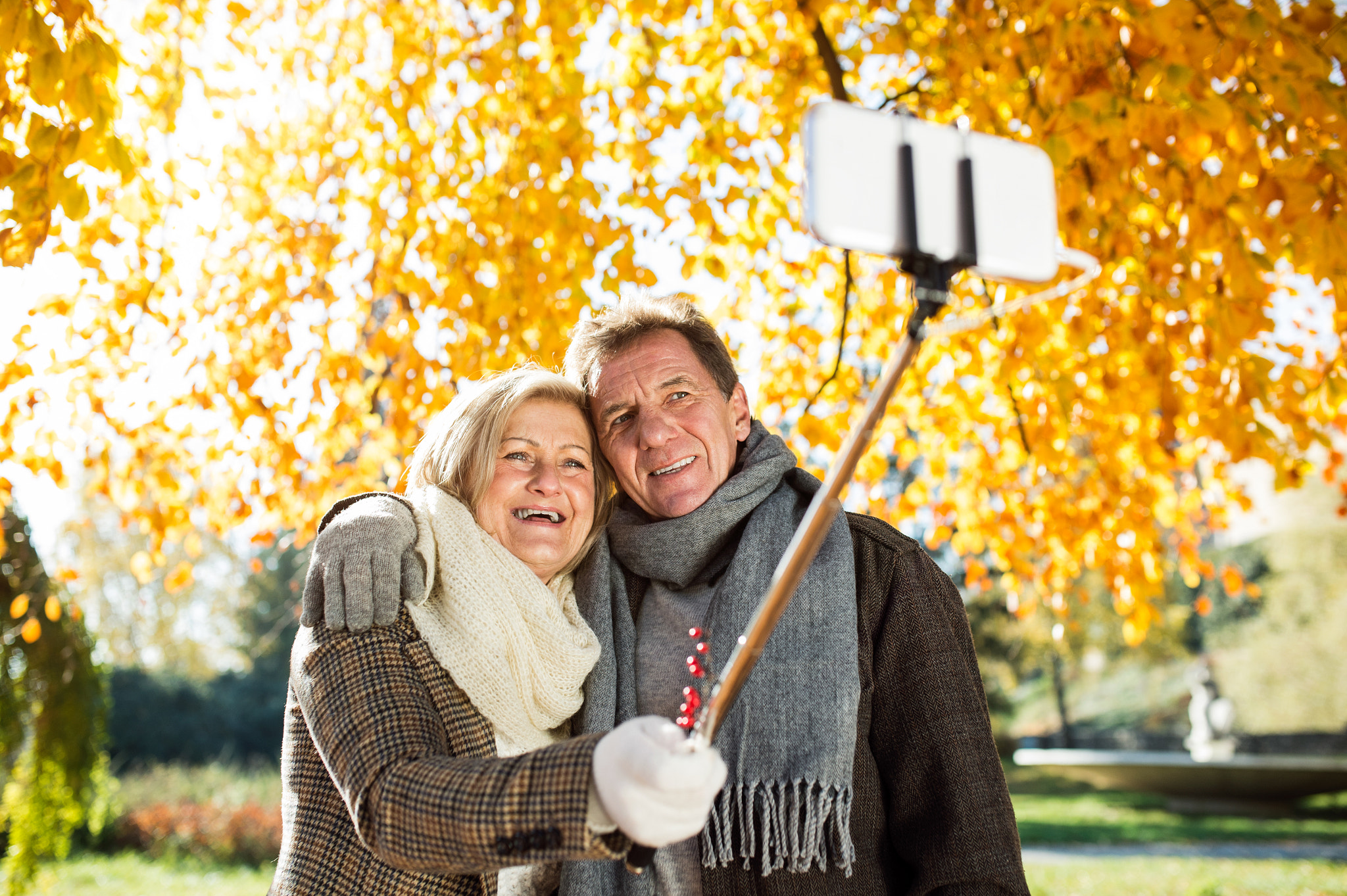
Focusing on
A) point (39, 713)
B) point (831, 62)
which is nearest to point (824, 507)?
point (831, 62)

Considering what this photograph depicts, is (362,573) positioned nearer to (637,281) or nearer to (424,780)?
(424,780)

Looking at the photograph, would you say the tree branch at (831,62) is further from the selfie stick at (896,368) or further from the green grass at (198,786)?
the green grass at (198,786)

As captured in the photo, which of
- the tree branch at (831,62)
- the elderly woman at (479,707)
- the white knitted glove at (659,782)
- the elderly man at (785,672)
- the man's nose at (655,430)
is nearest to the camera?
the white knitted glove at (659,782)

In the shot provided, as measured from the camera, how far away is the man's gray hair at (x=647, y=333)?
244cm

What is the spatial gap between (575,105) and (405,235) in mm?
1177

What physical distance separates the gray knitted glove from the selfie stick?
2.62 ft

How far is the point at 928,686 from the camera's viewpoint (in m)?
1.92

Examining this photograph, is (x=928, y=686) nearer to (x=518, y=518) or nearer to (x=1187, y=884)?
(x=518, y=518)

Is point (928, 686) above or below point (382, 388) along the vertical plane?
below

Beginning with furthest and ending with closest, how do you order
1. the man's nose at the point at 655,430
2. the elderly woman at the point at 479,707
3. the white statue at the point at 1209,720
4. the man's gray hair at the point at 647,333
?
1. the white statue at the point at 1209,720
2. the man's gray hair at the point at 647,333
3. the man's nose at the point at 655,430
4. the elderly woman at the point at 479,707

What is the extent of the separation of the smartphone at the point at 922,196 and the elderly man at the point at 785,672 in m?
1.03

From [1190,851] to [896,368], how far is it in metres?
9.89

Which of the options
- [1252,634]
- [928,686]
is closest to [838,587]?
[928,686]

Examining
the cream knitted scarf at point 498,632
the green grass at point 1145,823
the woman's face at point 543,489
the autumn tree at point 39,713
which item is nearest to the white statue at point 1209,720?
the green grass at point 1145,823
